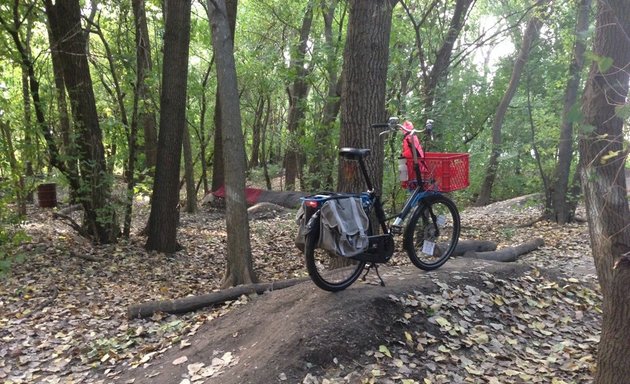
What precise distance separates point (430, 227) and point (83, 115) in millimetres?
A: 6189

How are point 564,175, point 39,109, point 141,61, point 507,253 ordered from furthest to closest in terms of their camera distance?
point 564,175 < point 141,61 < point 39,109 < point 507,253

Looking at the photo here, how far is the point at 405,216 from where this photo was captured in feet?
16.5

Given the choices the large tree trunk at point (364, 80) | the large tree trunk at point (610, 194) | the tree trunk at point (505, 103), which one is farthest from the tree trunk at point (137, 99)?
the tree trunk at point (505, 103)

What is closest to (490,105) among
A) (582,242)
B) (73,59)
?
(582,242)

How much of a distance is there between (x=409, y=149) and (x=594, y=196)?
1974 mm

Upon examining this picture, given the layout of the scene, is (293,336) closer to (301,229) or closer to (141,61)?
(301,229)

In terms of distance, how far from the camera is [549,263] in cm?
729

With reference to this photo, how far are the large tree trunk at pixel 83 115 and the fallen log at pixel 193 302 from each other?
3.44m

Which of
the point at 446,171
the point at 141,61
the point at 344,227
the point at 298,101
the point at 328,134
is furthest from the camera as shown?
the point at 298,101

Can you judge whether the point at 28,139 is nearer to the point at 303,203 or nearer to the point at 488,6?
the point at 303,203

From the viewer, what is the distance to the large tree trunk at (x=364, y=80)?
5438 mm

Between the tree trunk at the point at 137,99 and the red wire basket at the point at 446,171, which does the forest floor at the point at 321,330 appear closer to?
the red wire basket at the point at 446,171

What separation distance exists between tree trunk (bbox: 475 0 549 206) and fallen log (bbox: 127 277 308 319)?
7.85 metres

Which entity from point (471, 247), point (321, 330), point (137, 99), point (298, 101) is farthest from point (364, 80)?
point (298, 101)
